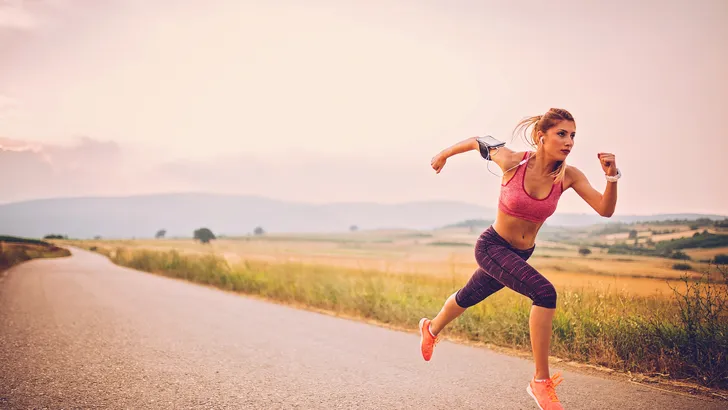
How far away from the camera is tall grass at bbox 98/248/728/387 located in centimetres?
492

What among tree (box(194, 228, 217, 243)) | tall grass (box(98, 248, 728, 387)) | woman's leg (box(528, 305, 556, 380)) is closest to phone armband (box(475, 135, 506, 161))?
woman's leg (box(528, 305, 556, 380))

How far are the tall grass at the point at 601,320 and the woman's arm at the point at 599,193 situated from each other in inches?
87.5

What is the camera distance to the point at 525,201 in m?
3.67

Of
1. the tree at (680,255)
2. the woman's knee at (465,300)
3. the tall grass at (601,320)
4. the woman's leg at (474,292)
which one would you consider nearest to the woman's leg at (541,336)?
the woman's leg at (474,292)

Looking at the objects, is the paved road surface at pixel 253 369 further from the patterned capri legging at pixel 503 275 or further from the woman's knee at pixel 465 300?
the patterned capri legging at pixel 503 275

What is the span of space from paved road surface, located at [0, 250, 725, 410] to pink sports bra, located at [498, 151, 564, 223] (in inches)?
57.5

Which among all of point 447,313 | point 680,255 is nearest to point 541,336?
point 447,313

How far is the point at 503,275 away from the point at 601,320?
2858mm

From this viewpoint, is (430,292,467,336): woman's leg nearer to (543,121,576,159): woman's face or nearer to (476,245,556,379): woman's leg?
(476,245,556,379): woman's leg

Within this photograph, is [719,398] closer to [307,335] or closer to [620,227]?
[307,335]

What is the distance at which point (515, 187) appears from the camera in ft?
12.2

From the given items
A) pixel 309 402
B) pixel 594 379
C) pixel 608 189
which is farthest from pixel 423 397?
pixel 608 189

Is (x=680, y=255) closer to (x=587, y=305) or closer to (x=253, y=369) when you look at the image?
(x=587, y=305)

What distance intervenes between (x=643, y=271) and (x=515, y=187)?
A: 454cm
